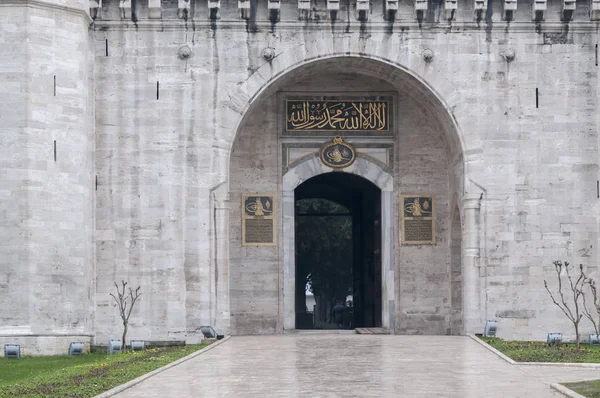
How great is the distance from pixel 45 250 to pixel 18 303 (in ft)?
3.60

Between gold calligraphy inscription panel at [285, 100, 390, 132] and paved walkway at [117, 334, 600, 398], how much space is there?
6.01 m

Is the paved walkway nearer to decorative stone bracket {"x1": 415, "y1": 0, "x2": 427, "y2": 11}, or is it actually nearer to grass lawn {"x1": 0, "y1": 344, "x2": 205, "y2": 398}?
grass lawn {"x1": 0, "y1": 344, "x2": 205, "y2": 398}

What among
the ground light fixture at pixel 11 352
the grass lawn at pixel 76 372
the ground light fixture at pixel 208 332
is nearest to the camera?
the grass lawn at pixel 76 372

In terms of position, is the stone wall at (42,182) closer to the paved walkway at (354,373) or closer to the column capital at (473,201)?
the paved walkway at (354,373)

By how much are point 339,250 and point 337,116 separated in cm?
2246

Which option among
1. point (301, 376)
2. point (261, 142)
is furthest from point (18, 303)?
point (301, 376)

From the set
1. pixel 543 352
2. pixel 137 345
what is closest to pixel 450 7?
pixel 543 352

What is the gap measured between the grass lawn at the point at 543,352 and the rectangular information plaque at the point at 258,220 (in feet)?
19.9

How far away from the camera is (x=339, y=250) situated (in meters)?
48.6

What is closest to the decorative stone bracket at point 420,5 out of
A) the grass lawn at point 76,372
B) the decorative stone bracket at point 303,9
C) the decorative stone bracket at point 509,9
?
the decorative stone bracket at point 509,9

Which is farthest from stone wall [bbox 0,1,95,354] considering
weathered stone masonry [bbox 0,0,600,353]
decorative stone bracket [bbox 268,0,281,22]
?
decorative stone bracket [bbox 268,0,281,22]

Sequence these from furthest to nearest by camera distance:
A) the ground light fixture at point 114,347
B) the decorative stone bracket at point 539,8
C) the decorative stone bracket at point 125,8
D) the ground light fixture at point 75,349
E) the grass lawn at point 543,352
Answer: the decorative stone bracket at point 539,8 < the decorative stone bracket at point 125,8 < the ground light fixture at point 114,347 < the ground light fixture at point 75,349 < the grass lawn at point 543,352

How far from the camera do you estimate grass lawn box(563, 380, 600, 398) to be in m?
13.9

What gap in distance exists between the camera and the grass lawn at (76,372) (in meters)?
14.9
